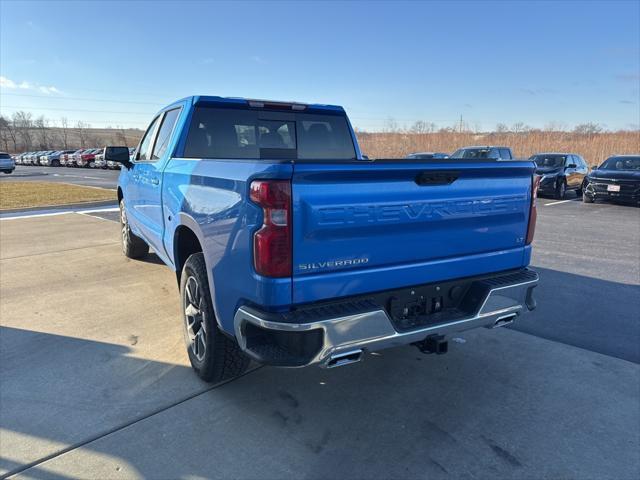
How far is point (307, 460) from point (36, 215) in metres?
10.8

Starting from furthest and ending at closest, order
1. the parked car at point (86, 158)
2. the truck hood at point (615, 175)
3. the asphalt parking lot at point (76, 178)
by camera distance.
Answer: the parked car at point (86, 158)
the asphalt parking lot at point (76, 178)
the truck hood at point (615, 175)

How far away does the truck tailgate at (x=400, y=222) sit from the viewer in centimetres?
233

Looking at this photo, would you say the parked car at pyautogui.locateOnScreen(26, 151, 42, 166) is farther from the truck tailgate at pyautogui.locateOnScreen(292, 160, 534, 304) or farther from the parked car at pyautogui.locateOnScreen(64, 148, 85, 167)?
the truck tailgate at pyautogui.locateOnScreen(292, 160, 534, 304)

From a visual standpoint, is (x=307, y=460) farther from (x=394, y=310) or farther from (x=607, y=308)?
(x=607, y=308)

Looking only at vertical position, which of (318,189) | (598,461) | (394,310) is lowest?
(598,461)

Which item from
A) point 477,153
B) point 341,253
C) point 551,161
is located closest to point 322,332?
point 341,253

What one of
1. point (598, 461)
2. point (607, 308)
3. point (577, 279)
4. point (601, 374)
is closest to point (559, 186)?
point (577, 279)

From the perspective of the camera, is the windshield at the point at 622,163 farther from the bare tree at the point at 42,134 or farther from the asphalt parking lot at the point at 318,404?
the bare tree at the point at 42,134

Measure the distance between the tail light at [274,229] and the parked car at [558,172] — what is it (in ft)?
51.3

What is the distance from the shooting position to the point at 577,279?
233 inches

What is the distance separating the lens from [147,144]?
5203 millimetres

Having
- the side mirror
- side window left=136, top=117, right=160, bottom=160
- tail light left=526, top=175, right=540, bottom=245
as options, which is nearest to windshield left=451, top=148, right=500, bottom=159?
side window left=136, top=117, right=160, bottom=160

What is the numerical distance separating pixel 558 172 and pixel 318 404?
16.3 m

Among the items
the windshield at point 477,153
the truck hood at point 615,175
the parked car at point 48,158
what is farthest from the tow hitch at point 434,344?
the parked car at point 48,158
